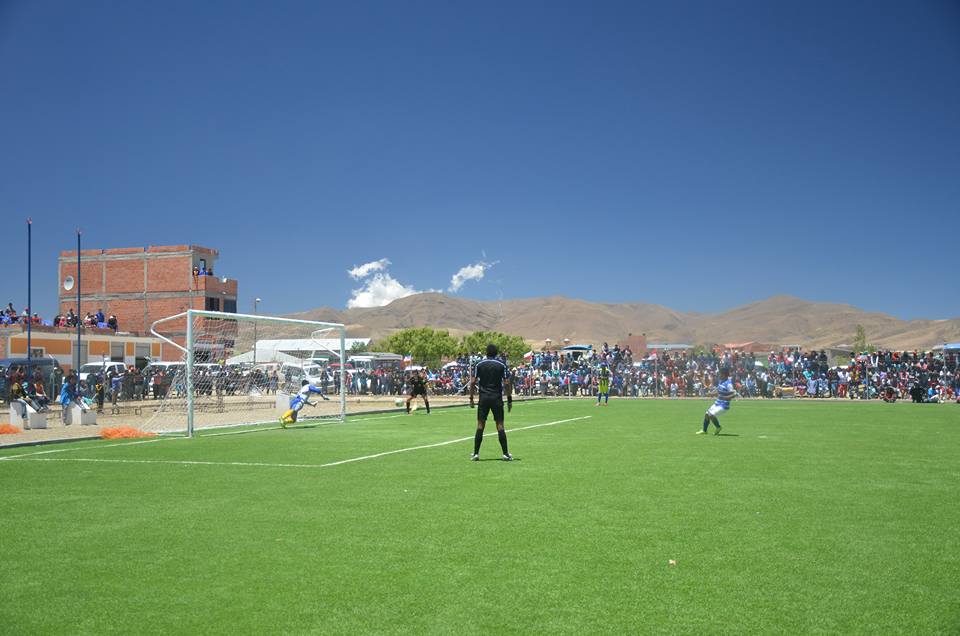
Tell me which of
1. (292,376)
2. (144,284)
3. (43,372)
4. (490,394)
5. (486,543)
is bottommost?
(486,543)

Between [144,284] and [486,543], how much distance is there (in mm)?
74585

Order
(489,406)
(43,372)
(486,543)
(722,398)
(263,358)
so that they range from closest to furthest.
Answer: (486,543) → (489,406) → (722,398) → (263,358) → (43,372)

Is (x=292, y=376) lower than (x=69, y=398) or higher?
higher

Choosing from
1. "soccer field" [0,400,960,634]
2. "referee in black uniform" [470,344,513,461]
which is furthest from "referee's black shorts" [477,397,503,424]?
"soccer field" [0,400,960,634]

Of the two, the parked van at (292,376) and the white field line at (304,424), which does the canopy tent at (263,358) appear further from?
the white field line at (304,424)

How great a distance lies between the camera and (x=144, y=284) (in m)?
74.2

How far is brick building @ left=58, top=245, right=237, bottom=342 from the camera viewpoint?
238 ft

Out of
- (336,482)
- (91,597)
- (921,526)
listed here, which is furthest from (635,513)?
(91,597)

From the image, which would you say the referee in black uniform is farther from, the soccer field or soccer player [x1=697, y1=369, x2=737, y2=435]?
soccer player [x1=697, y1=369, x2=737, y2=435]

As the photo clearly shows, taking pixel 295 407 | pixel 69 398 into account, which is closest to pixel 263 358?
pixel 69 398

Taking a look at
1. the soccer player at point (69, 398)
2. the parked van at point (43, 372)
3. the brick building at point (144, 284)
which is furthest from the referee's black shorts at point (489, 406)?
the brick building at point (144, 284)

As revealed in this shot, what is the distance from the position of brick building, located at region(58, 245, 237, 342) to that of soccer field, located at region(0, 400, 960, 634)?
61.4 m

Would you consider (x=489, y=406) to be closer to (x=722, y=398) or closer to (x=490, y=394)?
(x=490, y=394)

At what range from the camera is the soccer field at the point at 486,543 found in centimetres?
526
